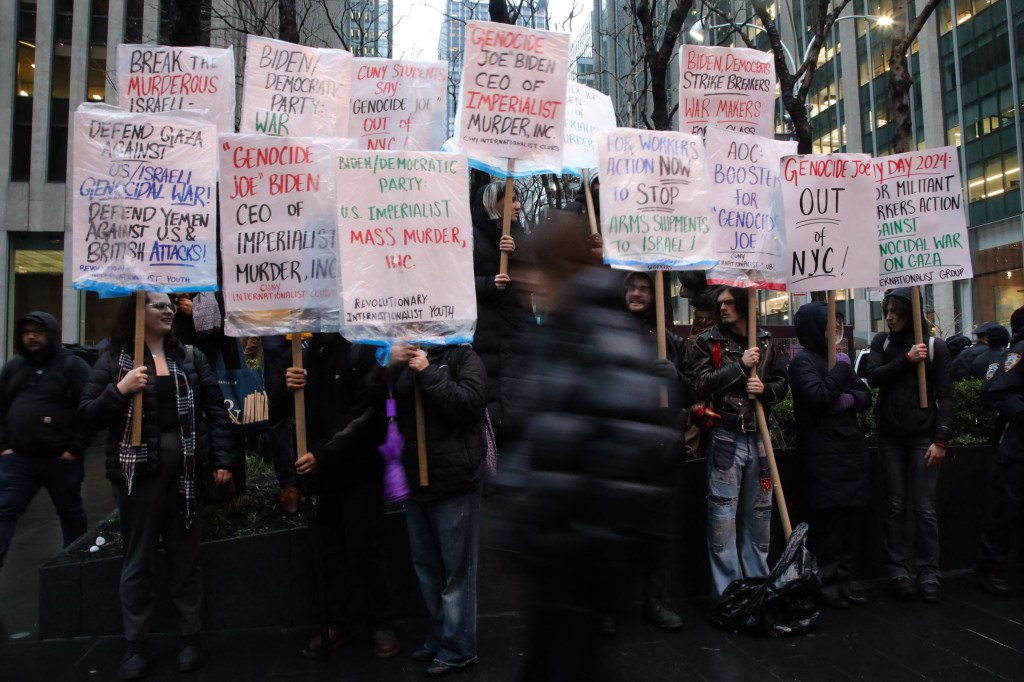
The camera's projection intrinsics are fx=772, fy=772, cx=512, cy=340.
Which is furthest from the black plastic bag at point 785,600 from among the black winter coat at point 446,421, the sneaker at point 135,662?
the sneaker at point 135,662

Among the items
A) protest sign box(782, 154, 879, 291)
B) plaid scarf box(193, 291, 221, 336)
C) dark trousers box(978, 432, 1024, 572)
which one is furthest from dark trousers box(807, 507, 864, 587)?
plaid scarf box(193, 291, 221, 336)

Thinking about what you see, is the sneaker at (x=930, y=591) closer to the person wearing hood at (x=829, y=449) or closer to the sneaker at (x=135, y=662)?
the person wearing hood at (x=829, y=449)

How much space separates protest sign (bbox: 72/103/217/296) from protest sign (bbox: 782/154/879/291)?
12.6ft

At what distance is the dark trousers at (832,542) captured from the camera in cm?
543

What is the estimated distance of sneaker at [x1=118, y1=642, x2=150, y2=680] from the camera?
4.32m

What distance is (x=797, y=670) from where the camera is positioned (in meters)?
4.41

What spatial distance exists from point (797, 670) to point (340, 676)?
260 cm

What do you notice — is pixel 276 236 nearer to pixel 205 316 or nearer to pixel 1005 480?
pixel 205 316

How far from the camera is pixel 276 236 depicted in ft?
15.2

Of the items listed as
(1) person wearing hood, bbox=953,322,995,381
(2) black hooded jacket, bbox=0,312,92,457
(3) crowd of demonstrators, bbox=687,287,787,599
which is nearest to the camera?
(3) crowd of demonstrators, bbox=687,287,787,599

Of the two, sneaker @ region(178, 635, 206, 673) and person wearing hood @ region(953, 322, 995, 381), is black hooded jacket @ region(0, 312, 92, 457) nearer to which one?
sneaker @ region(178, 635, 206, 673)

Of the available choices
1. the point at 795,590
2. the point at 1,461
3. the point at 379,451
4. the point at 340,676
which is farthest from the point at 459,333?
the point at 1,461

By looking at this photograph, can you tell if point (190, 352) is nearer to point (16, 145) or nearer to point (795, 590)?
point (795, 590)

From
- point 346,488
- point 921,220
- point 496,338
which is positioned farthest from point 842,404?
point 346,488
